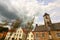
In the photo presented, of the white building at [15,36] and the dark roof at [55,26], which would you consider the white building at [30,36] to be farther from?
the dark roof at [55,26]

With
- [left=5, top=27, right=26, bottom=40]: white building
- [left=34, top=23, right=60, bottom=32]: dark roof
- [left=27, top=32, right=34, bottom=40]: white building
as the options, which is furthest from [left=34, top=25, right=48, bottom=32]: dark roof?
[left=5, top=27, right=26, bottom=40]: white building

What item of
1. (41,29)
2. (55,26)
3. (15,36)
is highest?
(55,26)

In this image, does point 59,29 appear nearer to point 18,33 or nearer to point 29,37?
point 29,37

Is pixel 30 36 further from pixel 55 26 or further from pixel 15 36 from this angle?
pixel 55 26

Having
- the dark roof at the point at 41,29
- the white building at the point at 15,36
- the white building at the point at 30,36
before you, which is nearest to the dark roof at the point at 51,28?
the dark roof at the point at 41,29

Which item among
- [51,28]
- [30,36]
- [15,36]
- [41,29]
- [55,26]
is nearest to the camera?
[15,36]

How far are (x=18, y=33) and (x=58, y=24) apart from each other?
270 inches

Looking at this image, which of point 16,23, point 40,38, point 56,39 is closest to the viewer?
point 16,23

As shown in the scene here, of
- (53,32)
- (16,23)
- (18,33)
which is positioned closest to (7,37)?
(18,33)

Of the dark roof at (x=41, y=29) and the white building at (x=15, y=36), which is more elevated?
the dark roof at (x=41, y=29)

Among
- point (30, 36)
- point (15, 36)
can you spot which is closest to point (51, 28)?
point (30, 36)

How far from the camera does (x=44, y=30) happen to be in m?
21.4

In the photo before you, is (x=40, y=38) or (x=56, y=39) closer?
(x=56, y=39)

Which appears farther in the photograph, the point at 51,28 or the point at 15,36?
the point at 51,28
